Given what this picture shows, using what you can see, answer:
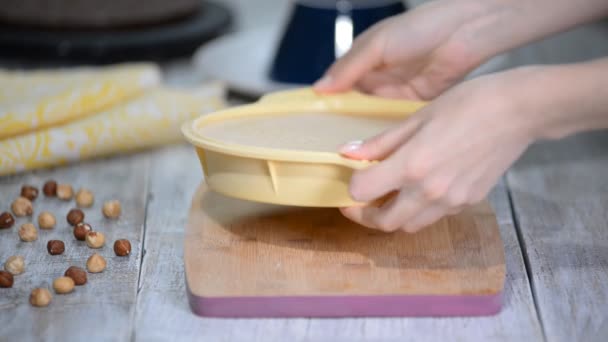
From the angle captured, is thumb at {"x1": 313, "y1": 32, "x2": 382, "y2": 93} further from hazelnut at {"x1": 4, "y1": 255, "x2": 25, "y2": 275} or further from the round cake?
the round cake

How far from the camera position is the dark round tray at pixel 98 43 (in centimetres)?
158

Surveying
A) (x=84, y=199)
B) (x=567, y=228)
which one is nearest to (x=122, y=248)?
(x=84, y=199)

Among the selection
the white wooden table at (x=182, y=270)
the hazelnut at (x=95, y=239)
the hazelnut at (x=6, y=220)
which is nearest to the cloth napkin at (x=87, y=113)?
the white wooden table at (x=182, y=270)

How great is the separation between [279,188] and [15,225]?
349 millimetres

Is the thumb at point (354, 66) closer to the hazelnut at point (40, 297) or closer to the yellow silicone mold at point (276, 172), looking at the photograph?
the yellow silicone mold at point (276, 172)

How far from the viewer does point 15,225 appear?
1026mm

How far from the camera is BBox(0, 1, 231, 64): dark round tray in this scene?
1582 mm

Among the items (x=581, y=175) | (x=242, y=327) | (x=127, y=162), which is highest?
(x=242, y=327)

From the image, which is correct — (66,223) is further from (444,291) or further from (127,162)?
(444,291)

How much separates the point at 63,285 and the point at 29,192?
279mm

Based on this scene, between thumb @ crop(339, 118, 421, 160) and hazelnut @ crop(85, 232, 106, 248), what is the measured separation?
0.30 metres

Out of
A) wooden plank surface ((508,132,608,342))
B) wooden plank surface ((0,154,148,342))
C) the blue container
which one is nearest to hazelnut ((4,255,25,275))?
wooden plank surface ((0,154,148,342))

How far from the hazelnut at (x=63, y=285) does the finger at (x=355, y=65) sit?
397 millimetres

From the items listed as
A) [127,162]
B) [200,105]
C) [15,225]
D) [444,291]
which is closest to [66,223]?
[15,225]
